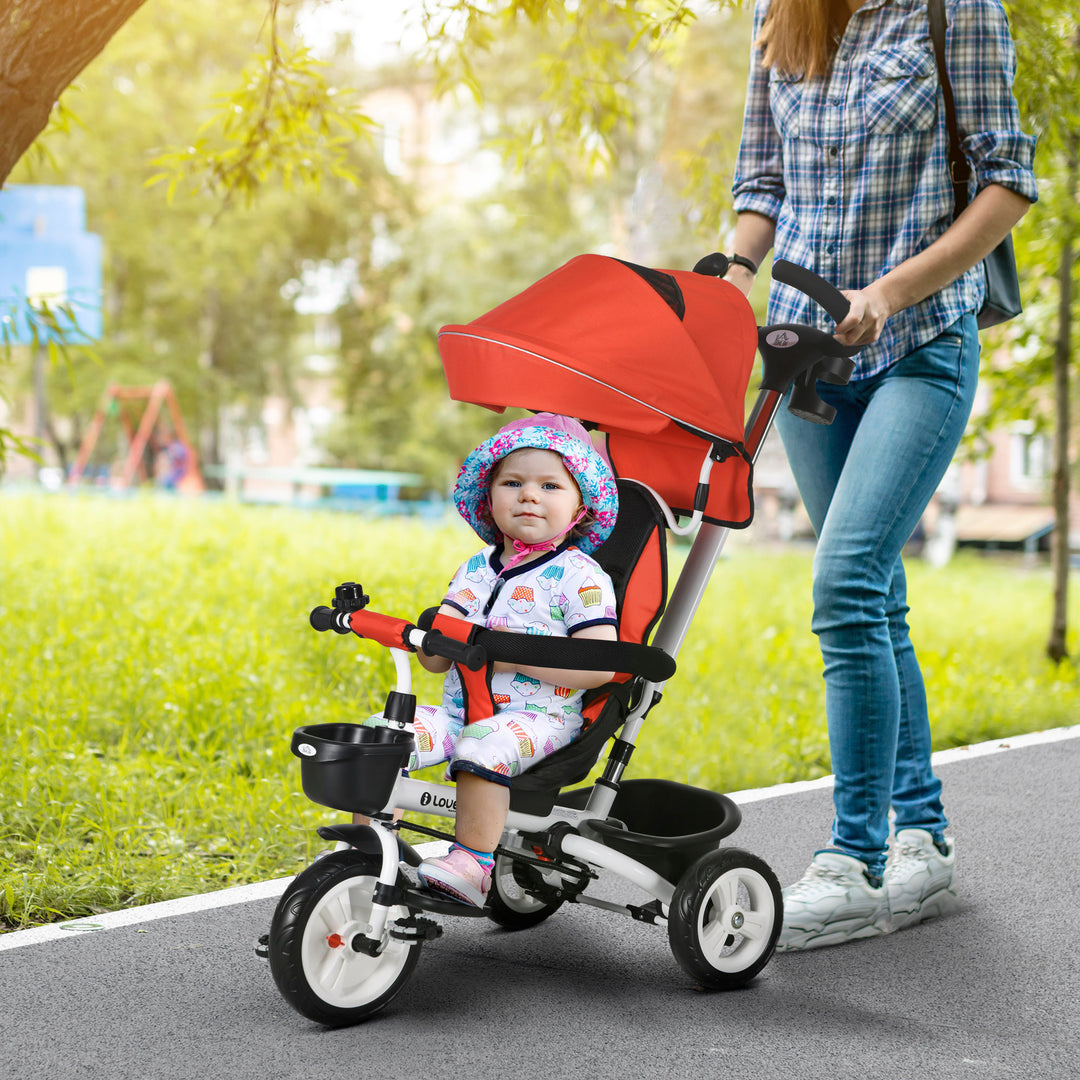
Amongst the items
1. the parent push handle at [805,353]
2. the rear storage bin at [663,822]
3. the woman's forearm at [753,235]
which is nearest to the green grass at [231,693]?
the rear storage bin at [663,822]

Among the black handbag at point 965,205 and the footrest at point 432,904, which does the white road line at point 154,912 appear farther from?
the black handbag at point 965,205

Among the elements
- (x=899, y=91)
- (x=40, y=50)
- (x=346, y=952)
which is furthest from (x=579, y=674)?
(x=40, y=50)

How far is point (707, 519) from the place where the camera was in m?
2.96

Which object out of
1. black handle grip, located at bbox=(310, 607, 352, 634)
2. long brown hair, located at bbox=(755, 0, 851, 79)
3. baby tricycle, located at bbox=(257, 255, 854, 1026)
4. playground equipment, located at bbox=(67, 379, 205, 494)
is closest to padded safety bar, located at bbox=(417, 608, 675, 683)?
baby tricycle, located at bbox=(257, 255, 854, 1026)

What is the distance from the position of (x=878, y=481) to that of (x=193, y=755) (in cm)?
271

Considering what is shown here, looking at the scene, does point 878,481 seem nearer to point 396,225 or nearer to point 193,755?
point 193,755

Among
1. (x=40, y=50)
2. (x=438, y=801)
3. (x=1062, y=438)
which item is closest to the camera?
(x=438, y=801)

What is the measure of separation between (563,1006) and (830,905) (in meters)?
0.72

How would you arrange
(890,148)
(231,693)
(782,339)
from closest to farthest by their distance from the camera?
(782,339) → (890,148) → (231,693)

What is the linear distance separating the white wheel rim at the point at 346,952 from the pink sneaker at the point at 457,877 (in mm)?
80

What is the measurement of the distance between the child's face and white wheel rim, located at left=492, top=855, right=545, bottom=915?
84cm

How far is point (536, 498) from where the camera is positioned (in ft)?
8.96

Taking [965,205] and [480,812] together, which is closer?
[480,812]

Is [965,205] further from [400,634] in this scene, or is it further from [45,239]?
[45,239]
